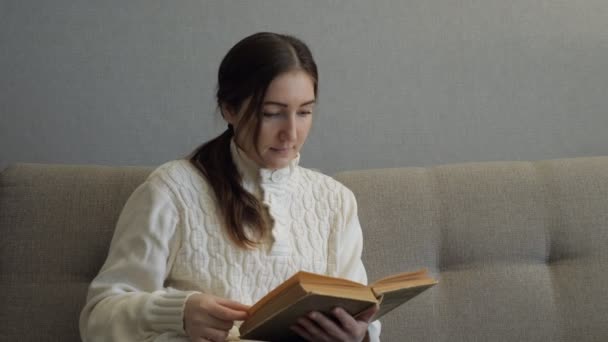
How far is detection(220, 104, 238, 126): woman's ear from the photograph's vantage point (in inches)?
61.3

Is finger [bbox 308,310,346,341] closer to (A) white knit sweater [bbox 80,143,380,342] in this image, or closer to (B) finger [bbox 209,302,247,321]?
(B) finger [bbox 209,302,247,321]

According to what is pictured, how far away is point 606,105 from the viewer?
7.25ft

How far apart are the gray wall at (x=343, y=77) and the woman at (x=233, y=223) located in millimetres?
461

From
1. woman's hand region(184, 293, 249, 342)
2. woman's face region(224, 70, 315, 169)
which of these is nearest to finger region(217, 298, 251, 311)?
woman's hand region(184, 293, 249, 342)

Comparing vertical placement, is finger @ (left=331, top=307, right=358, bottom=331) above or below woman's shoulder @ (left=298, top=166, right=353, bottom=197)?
below

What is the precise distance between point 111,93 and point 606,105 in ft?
4.48

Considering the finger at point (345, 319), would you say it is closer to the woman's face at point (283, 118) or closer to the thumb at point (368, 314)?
the thumb at point (368, 314)

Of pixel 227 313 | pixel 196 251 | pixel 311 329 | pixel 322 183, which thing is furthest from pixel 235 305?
pixel 322 183

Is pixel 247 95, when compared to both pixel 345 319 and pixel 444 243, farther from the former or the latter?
pixel 444 243

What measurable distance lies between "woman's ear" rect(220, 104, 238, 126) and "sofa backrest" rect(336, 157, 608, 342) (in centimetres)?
40

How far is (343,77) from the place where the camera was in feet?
6.92

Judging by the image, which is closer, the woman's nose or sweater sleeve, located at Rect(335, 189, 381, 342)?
the woman's nose

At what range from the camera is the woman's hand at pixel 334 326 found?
1.25 m

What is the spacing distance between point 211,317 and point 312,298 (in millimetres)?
233
